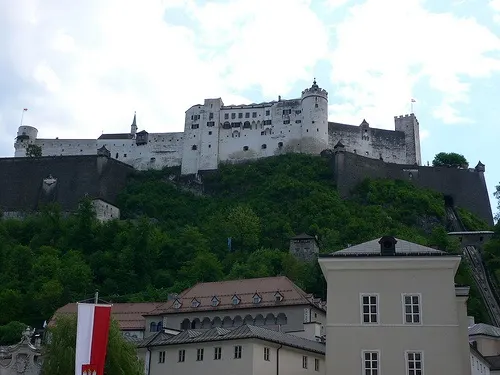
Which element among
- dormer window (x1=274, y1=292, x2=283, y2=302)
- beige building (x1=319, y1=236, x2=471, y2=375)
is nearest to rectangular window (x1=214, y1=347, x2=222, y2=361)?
beige building (x1=319, y1=236, x2=471, y2=375)

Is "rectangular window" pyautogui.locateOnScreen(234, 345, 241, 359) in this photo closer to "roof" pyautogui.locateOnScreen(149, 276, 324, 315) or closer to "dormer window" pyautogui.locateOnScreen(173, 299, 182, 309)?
"roof" pyautogui.locateOnScreen(149, 276, 324, 315)

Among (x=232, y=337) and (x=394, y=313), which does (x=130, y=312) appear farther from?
(x=394, y=313)

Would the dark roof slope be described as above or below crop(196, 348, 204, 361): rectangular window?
above

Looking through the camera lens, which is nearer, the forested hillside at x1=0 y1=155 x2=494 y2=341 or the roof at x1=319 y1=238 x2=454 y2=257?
the roof at x1=319 y1=238 x2=454 y2=257

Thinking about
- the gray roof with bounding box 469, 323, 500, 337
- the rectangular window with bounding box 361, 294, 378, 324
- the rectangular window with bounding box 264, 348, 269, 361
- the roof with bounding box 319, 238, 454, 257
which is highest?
the gray roof with bounding box 469, 323, 500, 337

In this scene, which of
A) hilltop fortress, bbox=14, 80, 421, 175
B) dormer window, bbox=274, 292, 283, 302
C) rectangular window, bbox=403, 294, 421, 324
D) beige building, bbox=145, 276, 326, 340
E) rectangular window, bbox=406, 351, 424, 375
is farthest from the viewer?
hilltop fortress, bbox=14, 80, 421, 175

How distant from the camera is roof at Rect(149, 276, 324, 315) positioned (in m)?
54.4

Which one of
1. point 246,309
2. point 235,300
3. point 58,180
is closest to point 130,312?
point 235,300

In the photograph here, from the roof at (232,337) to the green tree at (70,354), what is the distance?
5397 millimetres

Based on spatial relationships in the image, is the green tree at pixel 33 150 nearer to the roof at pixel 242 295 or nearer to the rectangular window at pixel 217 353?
the roof at pixel 242 295

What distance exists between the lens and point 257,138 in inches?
4313

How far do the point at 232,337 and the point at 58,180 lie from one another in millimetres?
72877

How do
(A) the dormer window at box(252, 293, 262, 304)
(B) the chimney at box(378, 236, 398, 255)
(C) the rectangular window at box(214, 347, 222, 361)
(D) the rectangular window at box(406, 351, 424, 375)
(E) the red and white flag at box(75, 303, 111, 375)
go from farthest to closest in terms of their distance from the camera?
(A) the dormer window at box(252, 293, 262, 304)
(C) the rectangular window at box(214, 347, 222, 361)
(B) the chimney at box(378, 236, 398, 255)
(D) the rectangular window at box(406, 351, 424, 375)
(E) the red and white flag at box(75, 303, 111, 375)

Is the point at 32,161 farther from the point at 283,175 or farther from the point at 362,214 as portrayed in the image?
the point at 362,214
